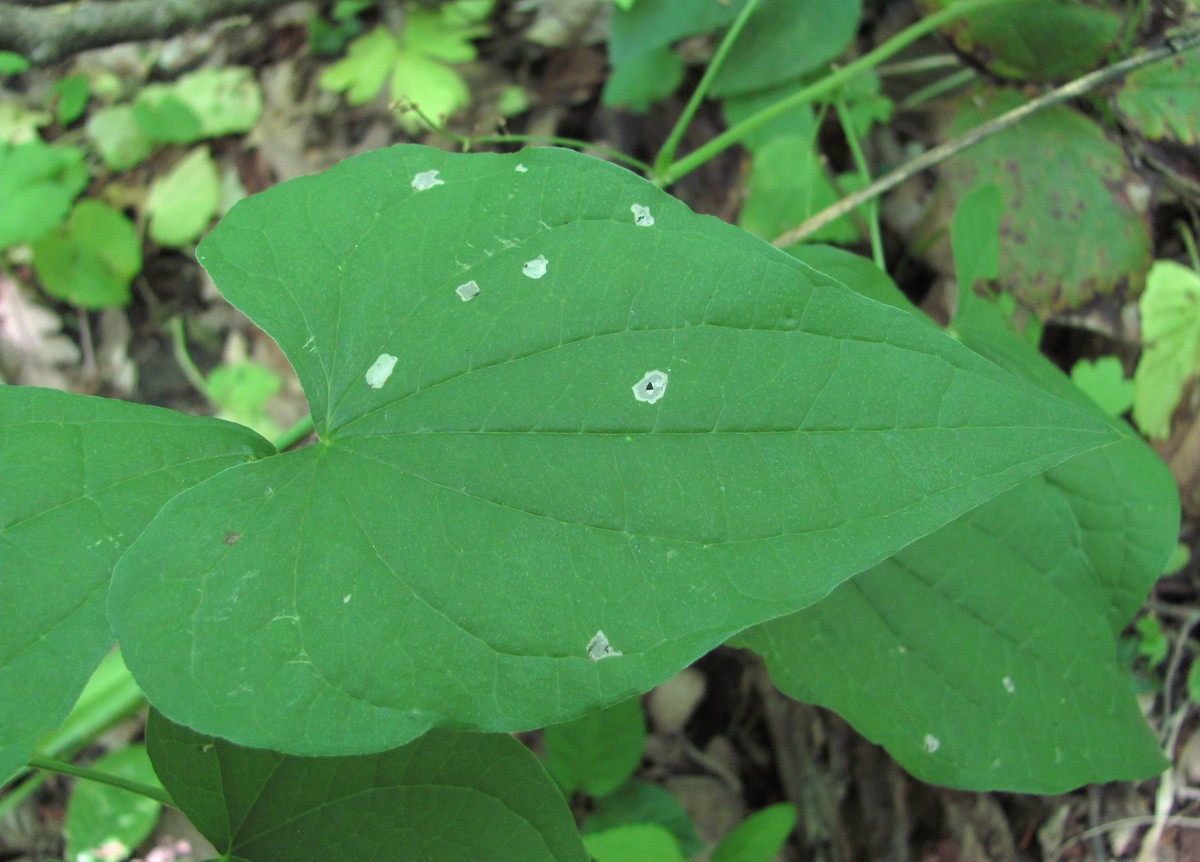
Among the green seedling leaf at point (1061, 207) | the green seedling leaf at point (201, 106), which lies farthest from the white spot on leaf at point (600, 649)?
the green seedling leaf at point (201, 106)

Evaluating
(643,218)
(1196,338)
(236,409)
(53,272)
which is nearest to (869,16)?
(1196,338)

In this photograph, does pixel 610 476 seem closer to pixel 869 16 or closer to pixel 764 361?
pixel 764 361

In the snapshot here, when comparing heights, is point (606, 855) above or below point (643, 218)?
below

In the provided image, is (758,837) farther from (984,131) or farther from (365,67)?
(365,67)

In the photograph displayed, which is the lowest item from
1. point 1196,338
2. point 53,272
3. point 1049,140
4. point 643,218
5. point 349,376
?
point 53,272

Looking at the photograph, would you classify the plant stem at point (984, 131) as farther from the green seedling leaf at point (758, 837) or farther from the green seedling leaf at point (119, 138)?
the green seedling leaf at point (119, 138)

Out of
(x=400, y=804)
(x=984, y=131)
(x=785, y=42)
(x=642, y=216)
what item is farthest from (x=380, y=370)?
(x=785, y=42)

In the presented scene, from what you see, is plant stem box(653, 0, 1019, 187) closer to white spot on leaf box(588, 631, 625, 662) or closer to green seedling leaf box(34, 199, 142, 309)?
white spot on leaf box(588, 631, 625, 662)
